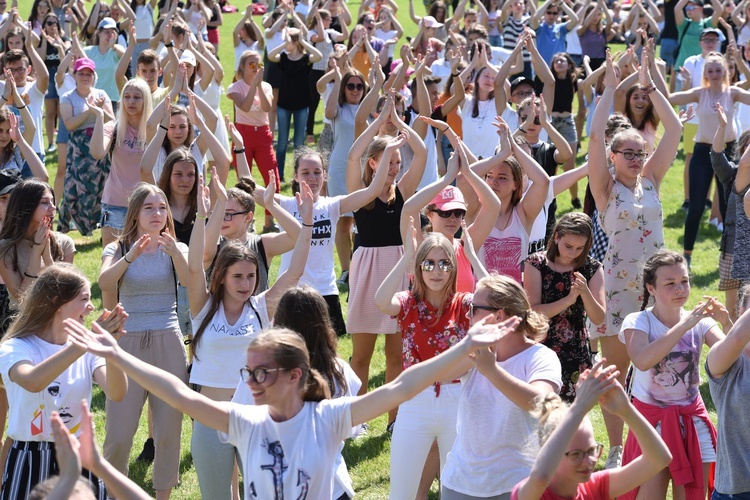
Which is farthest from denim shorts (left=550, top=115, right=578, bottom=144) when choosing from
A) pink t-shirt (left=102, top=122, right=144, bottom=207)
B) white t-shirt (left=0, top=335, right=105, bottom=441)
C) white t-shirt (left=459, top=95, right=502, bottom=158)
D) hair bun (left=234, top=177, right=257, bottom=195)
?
white t-shirt (left=0, top=335, right=105, bottom=441)

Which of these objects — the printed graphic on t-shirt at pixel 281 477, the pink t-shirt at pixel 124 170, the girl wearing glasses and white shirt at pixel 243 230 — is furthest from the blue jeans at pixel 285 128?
the printed graphic on t-shirt at pixel 281 477

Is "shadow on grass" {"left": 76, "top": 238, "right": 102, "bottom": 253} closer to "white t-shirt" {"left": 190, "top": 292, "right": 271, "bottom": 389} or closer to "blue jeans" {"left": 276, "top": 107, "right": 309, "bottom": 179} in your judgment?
"blue jeans" {"left": 276, "top": 107, "right": 309, "bottom": 179}

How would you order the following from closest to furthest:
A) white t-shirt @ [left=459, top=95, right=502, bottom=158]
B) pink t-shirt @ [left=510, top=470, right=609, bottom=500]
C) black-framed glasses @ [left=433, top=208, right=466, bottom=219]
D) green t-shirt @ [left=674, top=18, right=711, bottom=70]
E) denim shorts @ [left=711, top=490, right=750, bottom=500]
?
pink t-shirt @ [left=510, top=470, right=609, bottom=500]
denim shorts @ [left=711, top=490, right=750, bottom=500]
black-framed glasses @ [left=433, top=208, right=466, bottom=219]
white t-shirt @ [left=459, top=95, right=502, bottom=158]
green t-shirt @ [left=674, top=18, right=711, bottom=70]

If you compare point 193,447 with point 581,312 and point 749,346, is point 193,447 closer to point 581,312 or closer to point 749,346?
point 581,312

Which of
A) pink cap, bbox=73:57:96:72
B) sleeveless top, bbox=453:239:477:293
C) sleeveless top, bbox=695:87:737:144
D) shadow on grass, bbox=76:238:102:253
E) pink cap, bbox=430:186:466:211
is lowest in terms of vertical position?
sleeveless top, bbox=453:239:477:293

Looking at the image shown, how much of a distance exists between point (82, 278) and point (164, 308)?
3.76 ft

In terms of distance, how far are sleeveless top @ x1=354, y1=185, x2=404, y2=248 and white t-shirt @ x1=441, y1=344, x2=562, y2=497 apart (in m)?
2.98

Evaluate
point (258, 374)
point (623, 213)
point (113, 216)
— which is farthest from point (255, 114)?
point (258, 374)

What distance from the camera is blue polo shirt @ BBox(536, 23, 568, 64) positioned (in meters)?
17.9

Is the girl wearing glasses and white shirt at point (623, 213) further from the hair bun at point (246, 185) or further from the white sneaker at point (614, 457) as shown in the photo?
the hair bun at point (246, 185)

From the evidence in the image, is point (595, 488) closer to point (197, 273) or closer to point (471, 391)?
point (471, 391)

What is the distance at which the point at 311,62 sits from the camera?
14.8m

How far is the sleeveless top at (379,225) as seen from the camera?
7.64 meters

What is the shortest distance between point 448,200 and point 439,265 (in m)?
1.10
